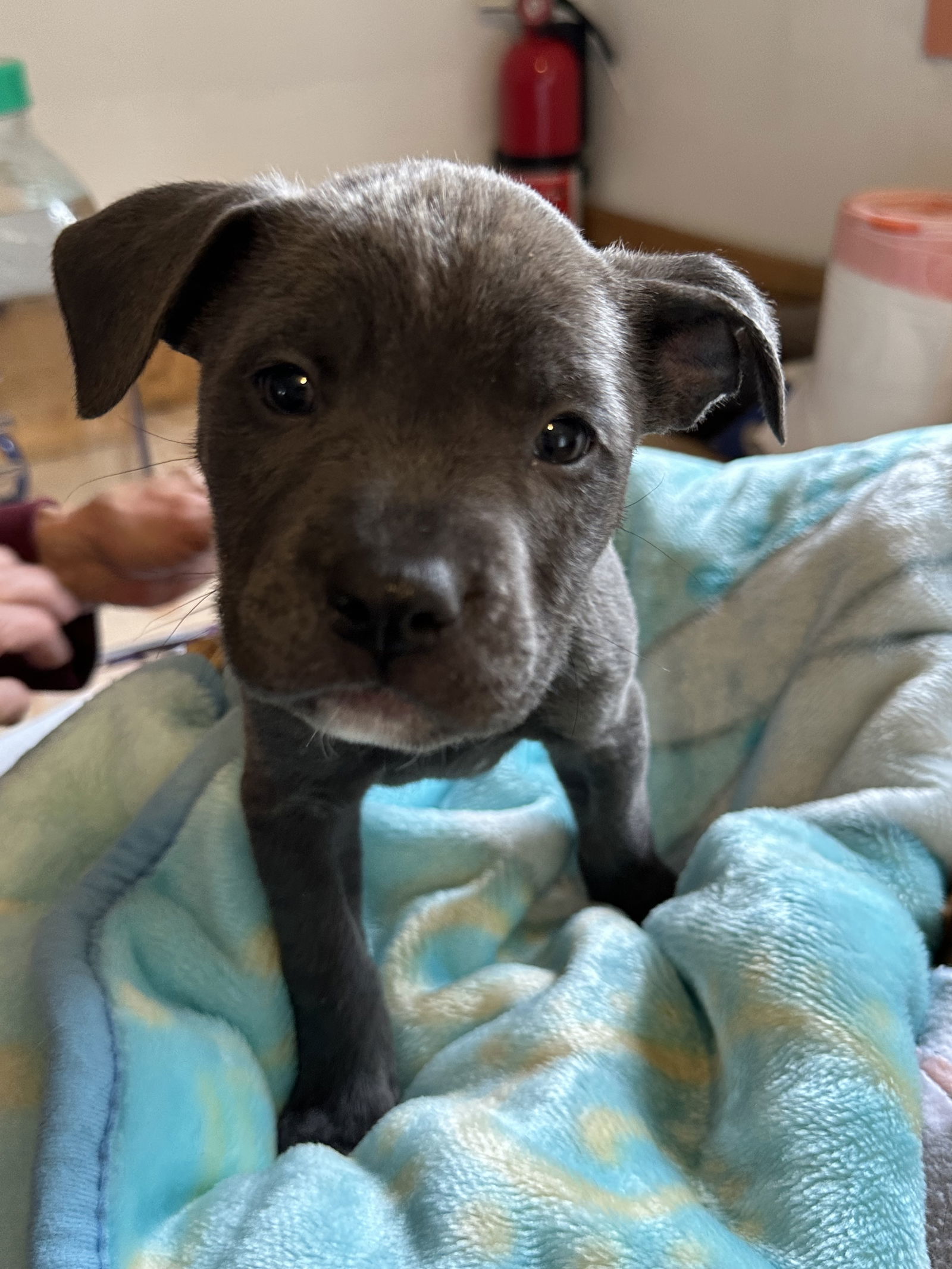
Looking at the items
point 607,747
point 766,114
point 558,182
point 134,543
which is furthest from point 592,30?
point 607,747

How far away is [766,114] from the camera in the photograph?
265 centimetres

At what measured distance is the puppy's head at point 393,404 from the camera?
0.85 meters

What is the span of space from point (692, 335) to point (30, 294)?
182cm

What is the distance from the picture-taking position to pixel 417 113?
3098 mm

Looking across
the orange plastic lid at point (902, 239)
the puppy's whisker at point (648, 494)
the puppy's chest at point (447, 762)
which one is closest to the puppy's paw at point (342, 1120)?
the puppy's chest at point (447, 762)

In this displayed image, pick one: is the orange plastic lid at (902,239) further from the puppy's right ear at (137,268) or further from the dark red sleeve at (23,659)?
the dark red sleeve at (23,659)

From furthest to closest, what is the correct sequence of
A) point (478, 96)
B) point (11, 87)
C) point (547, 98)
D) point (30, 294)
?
point (478, 96) → point (547, 98) → point (30, 294) → point (11, 87)

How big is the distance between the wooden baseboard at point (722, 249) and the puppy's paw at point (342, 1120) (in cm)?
182

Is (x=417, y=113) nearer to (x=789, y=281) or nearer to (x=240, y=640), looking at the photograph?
(x=789, y=281)

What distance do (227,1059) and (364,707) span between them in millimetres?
481

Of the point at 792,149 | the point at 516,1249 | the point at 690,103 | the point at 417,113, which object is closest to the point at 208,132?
the point at 417,113

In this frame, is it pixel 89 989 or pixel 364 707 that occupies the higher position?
pixel 364 707

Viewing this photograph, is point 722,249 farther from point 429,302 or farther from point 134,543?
point 429,302

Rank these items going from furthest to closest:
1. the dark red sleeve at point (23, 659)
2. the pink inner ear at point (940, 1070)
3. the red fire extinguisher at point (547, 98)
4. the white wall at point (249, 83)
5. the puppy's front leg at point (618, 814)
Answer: the red fire extinguisher at point (547, 98) → the white wall at point (249, 83) → the dark red sleeve at point (23, 659) → the puppy's front leg at point (618, 814) → the pink inner ear at point (940, 1070)
